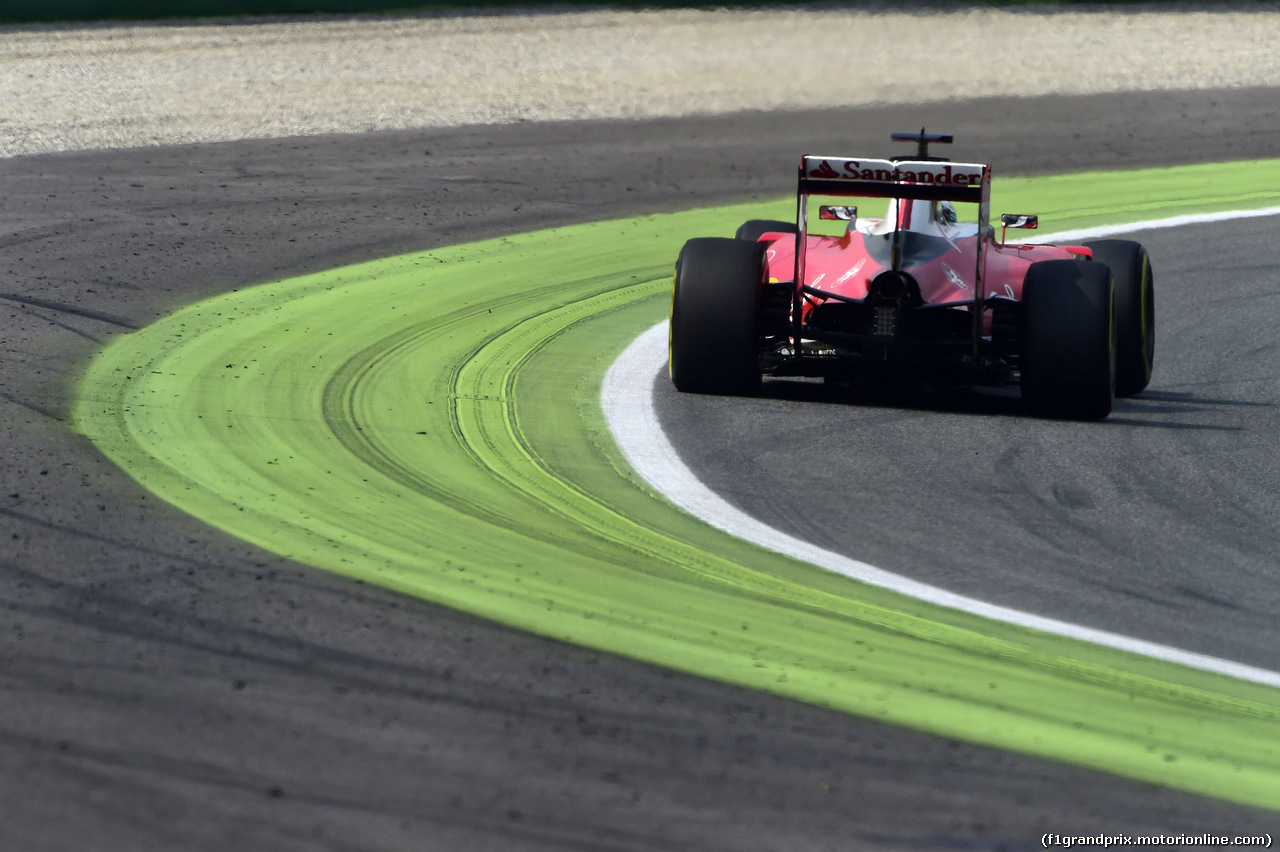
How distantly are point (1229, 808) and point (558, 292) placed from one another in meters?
7.57

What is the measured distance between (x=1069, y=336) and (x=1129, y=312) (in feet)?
3.59

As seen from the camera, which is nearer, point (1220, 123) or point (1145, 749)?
point (1145, 749)

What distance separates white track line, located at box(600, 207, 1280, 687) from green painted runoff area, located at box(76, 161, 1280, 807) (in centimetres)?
9

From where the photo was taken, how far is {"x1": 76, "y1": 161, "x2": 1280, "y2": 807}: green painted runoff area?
485 centimetres

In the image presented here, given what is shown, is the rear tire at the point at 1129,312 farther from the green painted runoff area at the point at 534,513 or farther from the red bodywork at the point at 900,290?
the green painted runoff area at the point at 534,513

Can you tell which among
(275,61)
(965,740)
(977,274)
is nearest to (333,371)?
(977,274)

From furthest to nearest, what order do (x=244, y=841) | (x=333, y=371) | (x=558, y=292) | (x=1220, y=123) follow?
(x=1220, y=123) < (x=558, y=292) < (x=333, y=371) < (x=244, y=841)

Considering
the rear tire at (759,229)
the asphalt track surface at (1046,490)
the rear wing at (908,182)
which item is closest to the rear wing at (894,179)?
the rear wing at (908,182)

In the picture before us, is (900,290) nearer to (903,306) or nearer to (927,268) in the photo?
(903,306)

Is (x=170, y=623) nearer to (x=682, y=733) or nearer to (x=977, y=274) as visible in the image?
(x=682, y=733)

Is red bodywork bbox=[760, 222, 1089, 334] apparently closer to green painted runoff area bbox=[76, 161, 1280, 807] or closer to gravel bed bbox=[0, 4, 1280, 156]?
green painted runoff area bbox=[76, 161, 1280, 807]

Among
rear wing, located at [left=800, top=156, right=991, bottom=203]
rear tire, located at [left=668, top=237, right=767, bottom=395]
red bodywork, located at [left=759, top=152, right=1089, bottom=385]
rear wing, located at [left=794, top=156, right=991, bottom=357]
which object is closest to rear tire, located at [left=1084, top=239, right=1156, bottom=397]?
red bodywork, located at [left=759, top=152, right=1089, bottom=385]

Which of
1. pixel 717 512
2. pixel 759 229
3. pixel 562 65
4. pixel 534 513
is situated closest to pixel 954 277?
pixel 759 229

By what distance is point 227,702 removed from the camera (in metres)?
4.59
